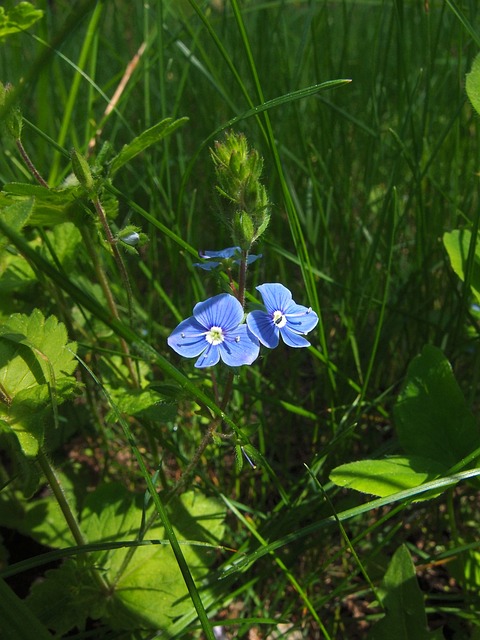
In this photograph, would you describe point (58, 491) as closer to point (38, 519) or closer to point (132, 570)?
point (132, 570)

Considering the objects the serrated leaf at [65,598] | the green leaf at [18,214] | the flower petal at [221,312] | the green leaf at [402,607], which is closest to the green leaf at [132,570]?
the serrated leaf at [65,598]

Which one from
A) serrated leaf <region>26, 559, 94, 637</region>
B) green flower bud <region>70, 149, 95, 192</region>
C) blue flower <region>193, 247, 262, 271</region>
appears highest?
green flower bud <region>70, 149, 95, 192</region>

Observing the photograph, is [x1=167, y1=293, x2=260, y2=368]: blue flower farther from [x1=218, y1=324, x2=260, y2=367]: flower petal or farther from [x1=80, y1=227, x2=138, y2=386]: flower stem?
[x1=80, y1=227, x2=138, y2=386]: flower stem

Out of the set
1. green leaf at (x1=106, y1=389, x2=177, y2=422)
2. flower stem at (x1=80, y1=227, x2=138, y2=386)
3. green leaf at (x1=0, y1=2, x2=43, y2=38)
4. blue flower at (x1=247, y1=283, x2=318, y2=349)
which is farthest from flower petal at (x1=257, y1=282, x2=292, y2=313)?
green leaf at (x1=0, y1=2, x2=43, y2=38)

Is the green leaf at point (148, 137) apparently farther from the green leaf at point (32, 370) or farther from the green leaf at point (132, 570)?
the green leaf at point (132, 570)

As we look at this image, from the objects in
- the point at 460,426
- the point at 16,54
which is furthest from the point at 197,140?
the point at 460,426

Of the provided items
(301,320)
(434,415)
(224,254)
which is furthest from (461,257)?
(224,254)
